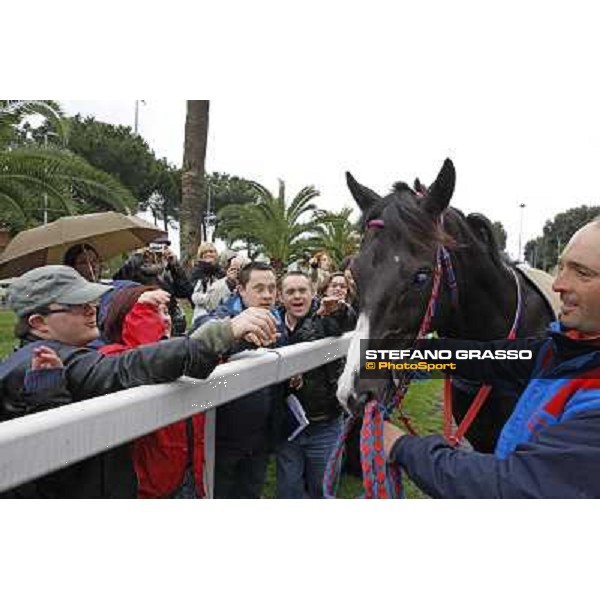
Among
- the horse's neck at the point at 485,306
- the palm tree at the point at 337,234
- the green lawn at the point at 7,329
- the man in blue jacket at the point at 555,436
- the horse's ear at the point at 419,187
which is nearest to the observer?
the man in blue jacket at the point at 555,436

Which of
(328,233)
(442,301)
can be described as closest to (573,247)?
(442,301)

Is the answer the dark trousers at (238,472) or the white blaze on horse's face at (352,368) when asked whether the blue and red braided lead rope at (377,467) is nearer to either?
the white blaze on horse's face at (352,368)

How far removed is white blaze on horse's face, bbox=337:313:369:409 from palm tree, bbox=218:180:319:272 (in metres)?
0.66

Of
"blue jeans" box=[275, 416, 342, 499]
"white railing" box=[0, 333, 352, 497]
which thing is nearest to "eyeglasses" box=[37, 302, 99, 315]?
"white railing" box=[0, 333, 352, 497]

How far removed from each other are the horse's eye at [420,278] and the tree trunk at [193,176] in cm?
77

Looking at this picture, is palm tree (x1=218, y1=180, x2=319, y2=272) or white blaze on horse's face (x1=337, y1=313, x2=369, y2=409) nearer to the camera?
white blaze on horse's face (x1=337, y1=313, x2=369, y2=409)

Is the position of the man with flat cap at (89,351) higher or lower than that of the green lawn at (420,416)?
higher

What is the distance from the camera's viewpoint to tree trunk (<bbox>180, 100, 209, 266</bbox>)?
1.84 metres

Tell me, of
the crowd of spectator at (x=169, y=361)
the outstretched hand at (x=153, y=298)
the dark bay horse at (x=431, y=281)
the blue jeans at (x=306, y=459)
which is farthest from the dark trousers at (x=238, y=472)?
the dark bay horse at (x=431, y=281)

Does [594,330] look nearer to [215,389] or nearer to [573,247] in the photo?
[573,247]

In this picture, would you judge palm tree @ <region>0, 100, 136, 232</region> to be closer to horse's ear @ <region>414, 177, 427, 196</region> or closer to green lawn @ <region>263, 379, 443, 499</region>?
horse's ear @ <region>414, 177, 427, 196</region>

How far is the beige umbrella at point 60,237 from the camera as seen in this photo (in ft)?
7.46

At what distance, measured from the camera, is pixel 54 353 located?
4.46 ft

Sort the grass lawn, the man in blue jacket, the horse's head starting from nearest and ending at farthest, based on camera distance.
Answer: the man in blue jacket < the horse's head < the grass lawn
